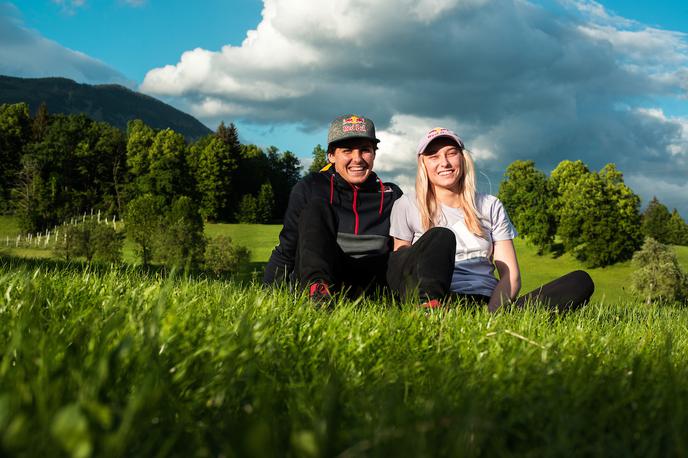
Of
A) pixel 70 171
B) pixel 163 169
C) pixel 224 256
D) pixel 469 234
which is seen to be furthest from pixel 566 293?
pixel 70 171

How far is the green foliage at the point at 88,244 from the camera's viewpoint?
59.3m

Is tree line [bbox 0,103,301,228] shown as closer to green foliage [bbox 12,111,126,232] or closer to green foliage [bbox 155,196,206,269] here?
green foliage [bbox 12,111,126,232]

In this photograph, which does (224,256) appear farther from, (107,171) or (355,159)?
(355,159)

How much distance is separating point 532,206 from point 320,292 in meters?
62.9

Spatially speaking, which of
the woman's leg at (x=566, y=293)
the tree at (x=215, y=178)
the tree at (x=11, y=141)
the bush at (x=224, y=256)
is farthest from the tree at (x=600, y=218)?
the tree at (x=11, y=141)

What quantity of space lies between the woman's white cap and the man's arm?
50.2 inches

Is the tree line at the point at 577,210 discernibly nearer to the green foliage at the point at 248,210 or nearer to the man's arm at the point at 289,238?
the green foliage at the point at 248,210

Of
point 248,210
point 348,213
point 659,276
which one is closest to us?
point 348,213

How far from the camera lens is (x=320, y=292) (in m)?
4.52

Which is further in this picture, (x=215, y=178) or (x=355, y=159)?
(x=215, y=178)

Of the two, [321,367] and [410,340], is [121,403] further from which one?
[410,340]

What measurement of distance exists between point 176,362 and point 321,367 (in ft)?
1.77

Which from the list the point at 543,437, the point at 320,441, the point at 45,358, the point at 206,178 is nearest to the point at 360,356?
the point at 543,437

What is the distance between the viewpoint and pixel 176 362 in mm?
1935
